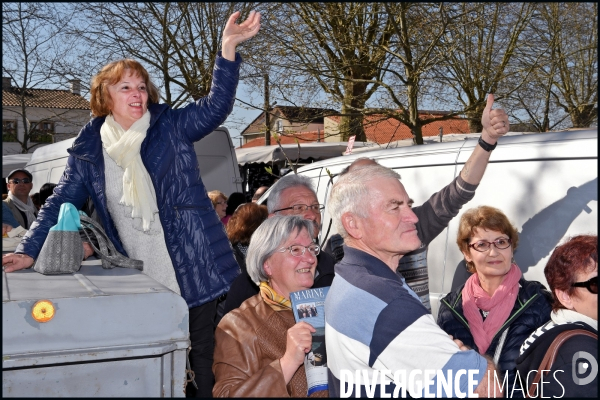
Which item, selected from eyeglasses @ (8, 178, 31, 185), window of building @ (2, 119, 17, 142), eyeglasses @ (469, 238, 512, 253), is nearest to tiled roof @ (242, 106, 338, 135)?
eyeglasses @ (8, 178, 31, 185)

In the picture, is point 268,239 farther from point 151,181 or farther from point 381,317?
point 381,317

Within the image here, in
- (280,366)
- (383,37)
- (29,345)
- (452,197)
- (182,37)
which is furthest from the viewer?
(182,37)

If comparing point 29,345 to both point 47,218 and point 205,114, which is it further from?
point 205,114

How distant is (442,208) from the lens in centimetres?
338

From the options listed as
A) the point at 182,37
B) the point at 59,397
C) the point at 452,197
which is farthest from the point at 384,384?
the point at 182,37

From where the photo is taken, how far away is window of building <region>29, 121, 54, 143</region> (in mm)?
19320

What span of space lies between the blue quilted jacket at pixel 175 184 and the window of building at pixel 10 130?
19133 mm

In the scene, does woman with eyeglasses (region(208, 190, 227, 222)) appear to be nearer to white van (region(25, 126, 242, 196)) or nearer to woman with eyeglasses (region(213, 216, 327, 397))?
white van (region(25, 126, 242, 196))

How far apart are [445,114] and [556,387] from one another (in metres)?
8.07

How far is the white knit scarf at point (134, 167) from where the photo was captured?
9.94 ft

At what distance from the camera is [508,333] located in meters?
2.97

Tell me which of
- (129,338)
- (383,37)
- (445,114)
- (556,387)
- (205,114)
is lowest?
(556,387)

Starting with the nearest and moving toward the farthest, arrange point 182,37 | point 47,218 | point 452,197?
point 47,218 → point 452,197 → point 182,37

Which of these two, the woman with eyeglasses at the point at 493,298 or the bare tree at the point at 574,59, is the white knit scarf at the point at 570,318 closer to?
the woman with eyeglasses at the point at 493,298
